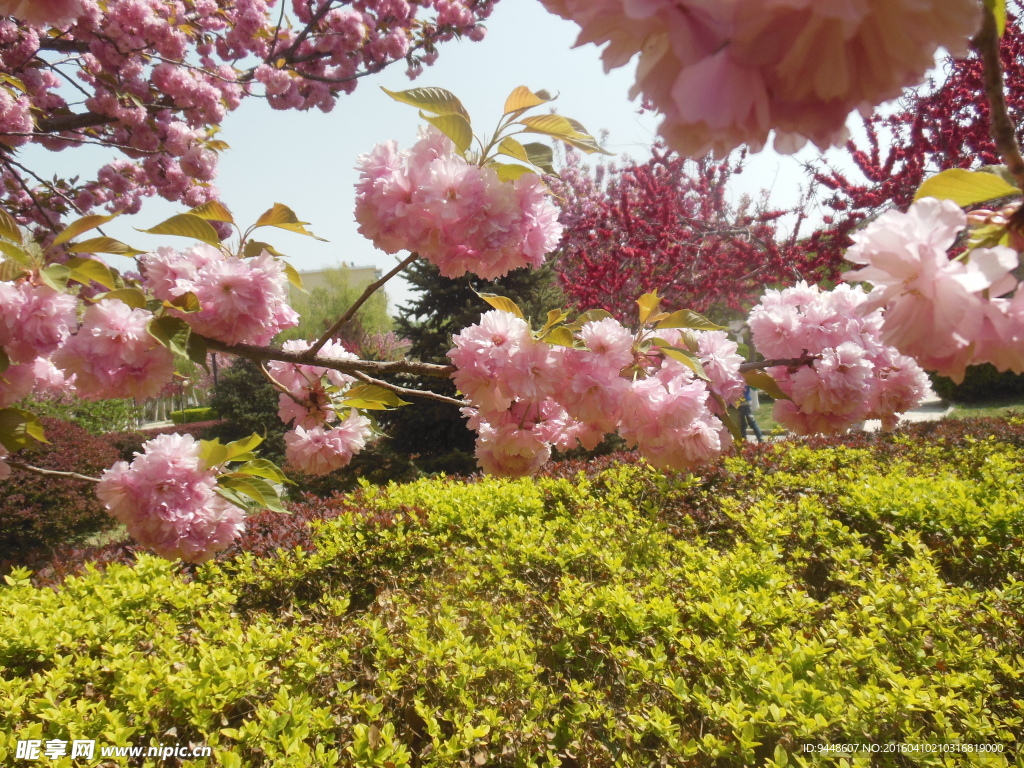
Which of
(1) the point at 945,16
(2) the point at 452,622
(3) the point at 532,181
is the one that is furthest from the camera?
(2) the point at 452,622

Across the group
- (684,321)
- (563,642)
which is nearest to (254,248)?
(684,321)

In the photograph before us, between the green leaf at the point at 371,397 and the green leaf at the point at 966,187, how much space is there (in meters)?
1.05

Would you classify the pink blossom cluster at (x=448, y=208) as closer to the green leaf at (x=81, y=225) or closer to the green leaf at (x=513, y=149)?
the green leaf at (x=513, y=149)

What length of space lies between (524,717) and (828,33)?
6.58 feet

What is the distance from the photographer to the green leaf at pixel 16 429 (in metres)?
1.14

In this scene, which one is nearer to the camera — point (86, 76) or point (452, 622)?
point (452, 622)

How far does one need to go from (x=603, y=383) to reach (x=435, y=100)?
1.96ft

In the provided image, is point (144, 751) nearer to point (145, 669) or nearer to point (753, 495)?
point (145, 669)

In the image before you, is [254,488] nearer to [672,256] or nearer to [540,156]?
[540,156]

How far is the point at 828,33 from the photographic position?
33 cm

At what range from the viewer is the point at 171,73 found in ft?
13.3

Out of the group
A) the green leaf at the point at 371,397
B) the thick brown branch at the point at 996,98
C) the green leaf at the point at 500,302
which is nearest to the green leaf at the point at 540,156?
the green leaf at the point at 500,302

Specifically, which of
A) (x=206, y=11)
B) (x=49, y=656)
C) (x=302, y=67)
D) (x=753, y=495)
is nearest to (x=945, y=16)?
(x=49, y=656)

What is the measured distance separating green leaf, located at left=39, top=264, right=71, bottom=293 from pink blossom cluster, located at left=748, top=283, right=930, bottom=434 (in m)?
1.44
